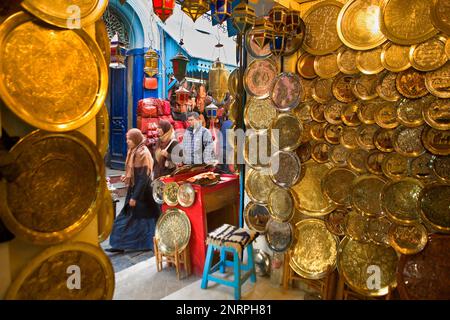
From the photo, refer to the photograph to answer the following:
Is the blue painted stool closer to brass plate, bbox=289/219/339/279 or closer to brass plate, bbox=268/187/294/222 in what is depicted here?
brass plate, bbox=268/187/294/222

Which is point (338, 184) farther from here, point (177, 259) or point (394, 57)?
point (177, 259)

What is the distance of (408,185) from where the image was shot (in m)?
2.33

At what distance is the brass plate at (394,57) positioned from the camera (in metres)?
2.27

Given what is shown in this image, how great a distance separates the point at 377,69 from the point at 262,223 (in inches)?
68.0

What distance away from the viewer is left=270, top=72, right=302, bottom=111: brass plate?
110 inches

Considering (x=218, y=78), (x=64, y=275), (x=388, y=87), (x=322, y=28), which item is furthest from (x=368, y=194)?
(x=218, y=78)

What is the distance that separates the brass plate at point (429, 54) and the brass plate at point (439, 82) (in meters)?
0.05

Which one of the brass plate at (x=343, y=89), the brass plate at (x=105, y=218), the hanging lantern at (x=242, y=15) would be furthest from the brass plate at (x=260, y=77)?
the brass plate at (x=105, y=218)

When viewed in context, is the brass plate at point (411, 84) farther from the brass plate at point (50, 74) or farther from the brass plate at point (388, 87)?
the brass plate at point (50, 74)

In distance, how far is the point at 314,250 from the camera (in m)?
2.85

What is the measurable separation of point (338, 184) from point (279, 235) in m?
0.75

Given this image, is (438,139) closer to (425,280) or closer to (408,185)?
(408,185)

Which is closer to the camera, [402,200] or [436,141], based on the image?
[436,141]

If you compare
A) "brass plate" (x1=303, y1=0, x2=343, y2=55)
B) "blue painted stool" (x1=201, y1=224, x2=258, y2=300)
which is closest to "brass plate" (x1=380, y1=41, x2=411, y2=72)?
"brass plate" (x1=303, y1=0, x2=343, y2=55)
